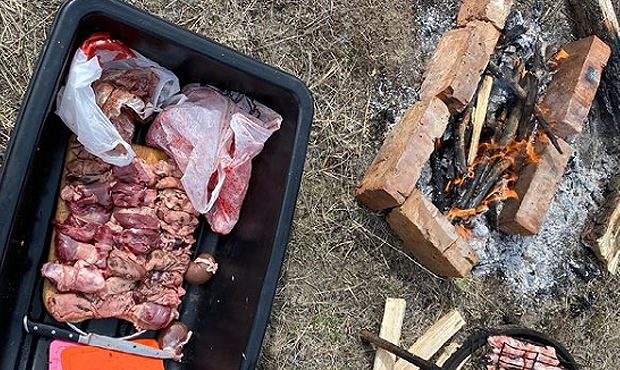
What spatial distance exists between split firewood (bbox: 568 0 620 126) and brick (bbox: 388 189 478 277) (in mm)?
1164

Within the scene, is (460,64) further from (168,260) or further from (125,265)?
(125,265)

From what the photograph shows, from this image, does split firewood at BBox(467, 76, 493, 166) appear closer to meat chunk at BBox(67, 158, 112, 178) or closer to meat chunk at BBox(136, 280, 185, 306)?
meat chunk at BBox(136, 280, 185, 306)

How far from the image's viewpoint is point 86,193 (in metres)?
2.69

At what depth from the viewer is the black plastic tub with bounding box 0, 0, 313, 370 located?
2369mm

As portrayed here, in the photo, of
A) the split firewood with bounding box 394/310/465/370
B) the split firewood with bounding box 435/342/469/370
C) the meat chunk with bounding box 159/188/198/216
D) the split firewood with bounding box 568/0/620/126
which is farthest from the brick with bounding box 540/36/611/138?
the meat chunk with bounding box 159/188/198/216

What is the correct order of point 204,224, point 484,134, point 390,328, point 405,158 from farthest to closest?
point 484,134
point 390,328
point 405,158
point 204,224

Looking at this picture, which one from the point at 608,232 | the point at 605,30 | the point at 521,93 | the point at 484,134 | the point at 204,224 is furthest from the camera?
the point at 608,232

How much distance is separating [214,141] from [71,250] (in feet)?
2.04

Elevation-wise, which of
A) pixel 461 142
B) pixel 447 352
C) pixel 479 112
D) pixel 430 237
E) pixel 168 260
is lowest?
pixel 447 352

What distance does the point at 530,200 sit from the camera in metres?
3.62

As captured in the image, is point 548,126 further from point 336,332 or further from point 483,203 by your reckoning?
point 336,332

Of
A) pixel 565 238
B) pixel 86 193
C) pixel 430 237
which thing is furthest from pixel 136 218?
pixel 565 238

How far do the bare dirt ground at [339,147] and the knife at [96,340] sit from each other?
1.93 ft

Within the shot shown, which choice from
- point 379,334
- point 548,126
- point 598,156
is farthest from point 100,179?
point 598,156
